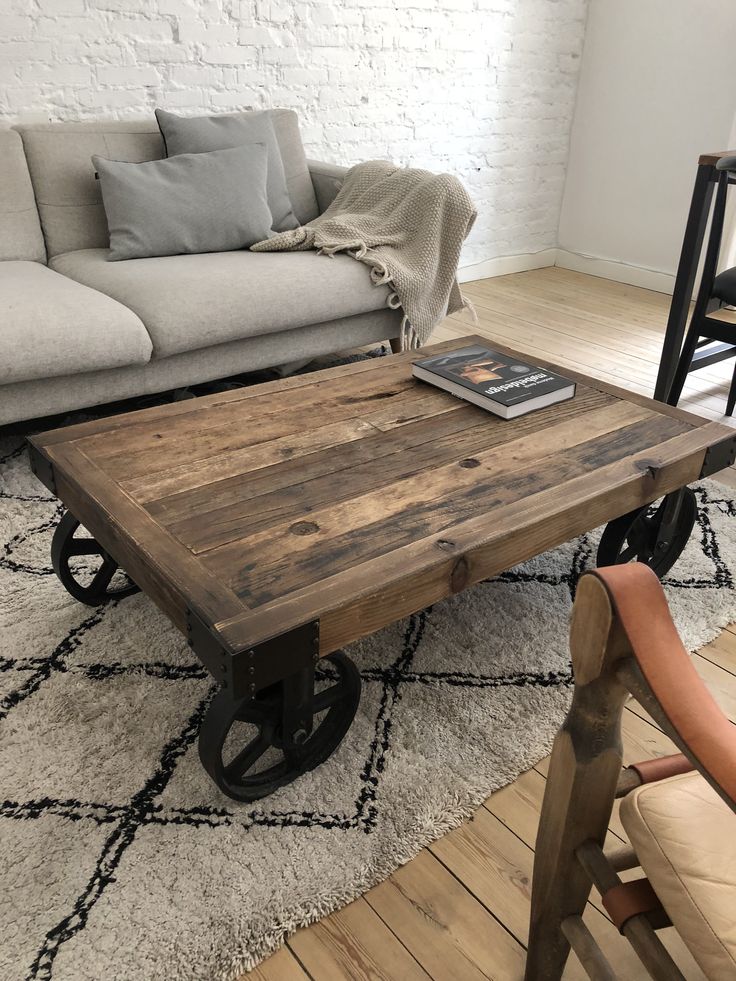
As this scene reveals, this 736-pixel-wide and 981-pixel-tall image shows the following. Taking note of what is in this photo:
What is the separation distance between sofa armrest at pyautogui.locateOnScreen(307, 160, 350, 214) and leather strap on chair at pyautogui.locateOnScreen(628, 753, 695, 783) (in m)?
2.75

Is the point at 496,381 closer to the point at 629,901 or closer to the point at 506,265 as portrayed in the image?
the point at 629,901

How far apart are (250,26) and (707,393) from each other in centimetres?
225

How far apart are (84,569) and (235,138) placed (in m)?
1.78

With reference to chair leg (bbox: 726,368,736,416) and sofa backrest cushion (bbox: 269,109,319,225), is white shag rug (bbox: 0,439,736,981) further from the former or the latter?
sofa backrest cushion (bbox: 269,109,319,225)

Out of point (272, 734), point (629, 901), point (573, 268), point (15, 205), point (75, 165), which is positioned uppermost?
point (75, 165)

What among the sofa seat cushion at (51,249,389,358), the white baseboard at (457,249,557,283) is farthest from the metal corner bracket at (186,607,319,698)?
the white baseboard at (457,249,557,283)

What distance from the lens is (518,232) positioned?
4699mm

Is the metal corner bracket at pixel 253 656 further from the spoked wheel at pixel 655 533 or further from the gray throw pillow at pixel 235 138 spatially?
the gray throw pillow at pixel 235 138

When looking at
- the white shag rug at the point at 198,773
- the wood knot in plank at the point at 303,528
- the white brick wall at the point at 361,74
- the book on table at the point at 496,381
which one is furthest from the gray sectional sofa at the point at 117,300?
the wood knot in plank at the point at 303,528

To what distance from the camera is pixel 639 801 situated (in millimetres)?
848

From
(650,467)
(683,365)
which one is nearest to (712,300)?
(683,365)

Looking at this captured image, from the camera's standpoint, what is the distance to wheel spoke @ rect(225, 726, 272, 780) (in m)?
1.34

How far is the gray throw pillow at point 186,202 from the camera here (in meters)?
2.71

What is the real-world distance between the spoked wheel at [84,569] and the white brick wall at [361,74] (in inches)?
69.6
